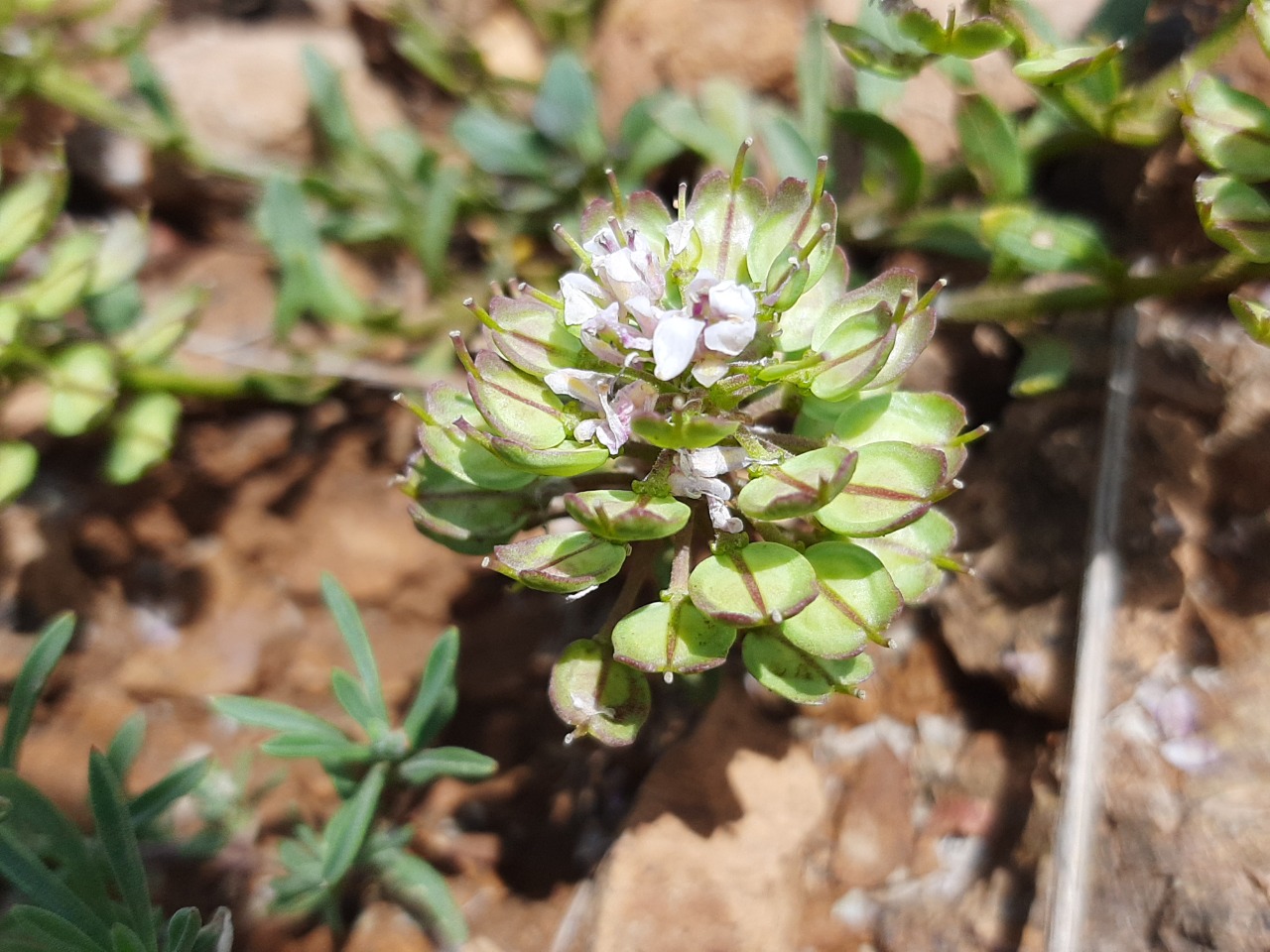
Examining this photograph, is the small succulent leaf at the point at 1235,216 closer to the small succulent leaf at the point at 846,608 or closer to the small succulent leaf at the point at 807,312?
the small succulent leaf at the point at 807,312

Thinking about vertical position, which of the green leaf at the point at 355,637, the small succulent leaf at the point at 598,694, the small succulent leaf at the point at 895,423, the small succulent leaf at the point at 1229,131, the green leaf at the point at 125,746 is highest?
the small succulent leaf at the point at 1229,131

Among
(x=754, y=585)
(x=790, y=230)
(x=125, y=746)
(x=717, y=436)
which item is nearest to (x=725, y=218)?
(x=790, y=230)

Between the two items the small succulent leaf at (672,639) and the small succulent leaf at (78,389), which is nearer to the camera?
the small succulent leaf at (672,639)

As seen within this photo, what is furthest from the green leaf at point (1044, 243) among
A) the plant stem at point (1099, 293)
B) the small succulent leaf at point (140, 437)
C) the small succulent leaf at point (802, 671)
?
the small succulent leaf at point (140, 437)

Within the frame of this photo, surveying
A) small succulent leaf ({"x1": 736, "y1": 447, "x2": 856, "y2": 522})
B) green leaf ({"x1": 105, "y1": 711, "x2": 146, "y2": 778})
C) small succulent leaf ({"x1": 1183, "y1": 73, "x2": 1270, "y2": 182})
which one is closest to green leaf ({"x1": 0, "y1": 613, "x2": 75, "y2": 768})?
green leaf ({"x1": 105, "y1": 711, "x2": 146, "y2": 778})

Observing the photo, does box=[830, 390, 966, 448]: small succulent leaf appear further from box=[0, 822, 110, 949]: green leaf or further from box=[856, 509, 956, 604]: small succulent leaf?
box=[0, 822, 110, 949]: green leaf

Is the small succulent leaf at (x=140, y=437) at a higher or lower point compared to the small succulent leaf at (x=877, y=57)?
lower
